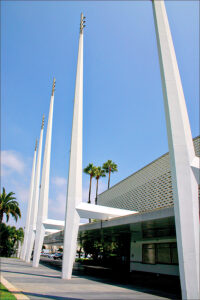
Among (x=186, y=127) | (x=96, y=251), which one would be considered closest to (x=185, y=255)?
(x=186, y=127)

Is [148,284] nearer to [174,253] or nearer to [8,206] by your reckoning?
[174,253]

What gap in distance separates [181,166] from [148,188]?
1482 cm

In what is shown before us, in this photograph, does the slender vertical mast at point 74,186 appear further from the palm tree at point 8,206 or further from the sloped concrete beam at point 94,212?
the palm tree at point 8,206

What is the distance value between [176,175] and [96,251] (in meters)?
32.7

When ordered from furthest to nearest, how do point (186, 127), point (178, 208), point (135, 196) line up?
point (135, 196) → point (186, 127) → point (178, 208)

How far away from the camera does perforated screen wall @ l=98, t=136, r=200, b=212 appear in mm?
18969

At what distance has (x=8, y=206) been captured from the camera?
36812mm

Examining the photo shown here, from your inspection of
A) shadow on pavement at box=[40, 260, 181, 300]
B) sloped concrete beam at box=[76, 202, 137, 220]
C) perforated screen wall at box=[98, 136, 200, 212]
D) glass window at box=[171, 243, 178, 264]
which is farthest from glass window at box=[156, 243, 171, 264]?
sloped concrete beam at box=[76, 202, 137, 220]

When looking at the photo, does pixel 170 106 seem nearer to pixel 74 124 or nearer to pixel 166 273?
pixel 74 124

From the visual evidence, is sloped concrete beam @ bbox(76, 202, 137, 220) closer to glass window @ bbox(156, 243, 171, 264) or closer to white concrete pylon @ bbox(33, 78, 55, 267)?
glass window @ bbox(156, 243, 171, 264)

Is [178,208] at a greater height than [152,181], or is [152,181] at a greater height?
[152,181]

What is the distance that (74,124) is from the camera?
16297 mm

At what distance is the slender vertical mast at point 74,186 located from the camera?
13.7 metres

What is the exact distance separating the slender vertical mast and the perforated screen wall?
25.7 feet
